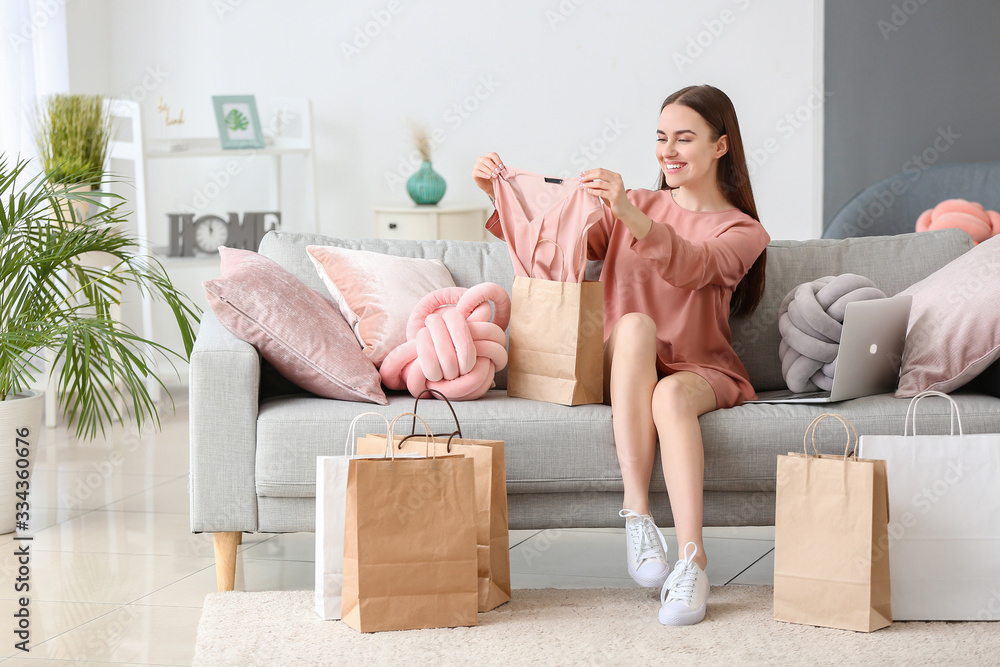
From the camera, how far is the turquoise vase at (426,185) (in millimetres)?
4415

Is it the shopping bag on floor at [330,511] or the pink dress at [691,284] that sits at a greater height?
the pink dress at [691,284]

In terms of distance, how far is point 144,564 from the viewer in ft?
7.34

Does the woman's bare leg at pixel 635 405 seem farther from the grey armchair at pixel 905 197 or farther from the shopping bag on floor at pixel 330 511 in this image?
the grey armchair at pixel 905 197

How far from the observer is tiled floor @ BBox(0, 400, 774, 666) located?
182cm

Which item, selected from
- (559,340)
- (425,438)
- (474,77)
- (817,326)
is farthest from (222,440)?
(474,77)

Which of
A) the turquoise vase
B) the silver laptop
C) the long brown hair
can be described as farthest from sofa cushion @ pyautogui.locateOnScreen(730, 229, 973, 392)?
the turquoise vase

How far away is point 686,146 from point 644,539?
0.86 metres

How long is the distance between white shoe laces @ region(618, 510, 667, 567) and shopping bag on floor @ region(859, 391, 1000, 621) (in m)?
0.40

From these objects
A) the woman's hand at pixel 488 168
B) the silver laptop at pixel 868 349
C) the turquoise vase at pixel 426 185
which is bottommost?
the silver laptop at pixel 868 349

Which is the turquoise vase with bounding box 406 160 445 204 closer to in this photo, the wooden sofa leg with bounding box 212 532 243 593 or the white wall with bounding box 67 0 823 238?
the white wall with bounding box 67 0 823 238

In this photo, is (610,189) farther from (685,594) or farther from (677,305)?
(685,594)

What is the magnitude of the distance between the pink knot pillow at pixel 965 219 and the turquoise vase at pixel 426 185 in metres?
1.96

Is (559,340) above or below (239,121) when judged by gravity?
below

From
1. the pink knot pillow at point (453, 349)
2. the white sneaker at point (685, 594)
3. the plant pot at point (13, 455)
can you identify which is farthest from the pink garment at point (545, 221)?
the plant pot at point (13, 455)
